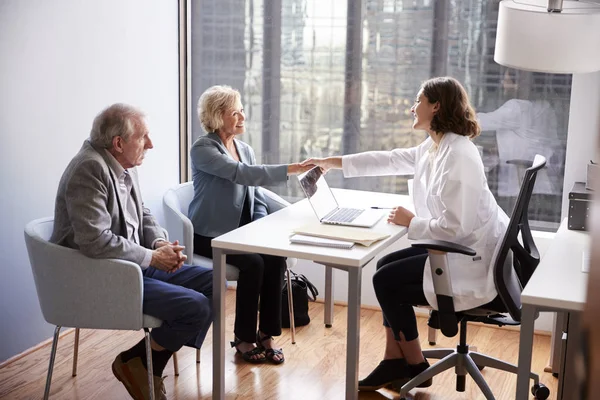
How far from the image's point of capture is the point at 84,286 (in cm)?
250

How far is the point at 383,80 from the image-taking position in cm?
395

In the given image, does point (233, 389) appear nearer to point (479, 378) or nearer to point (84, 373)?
point (84, 373)

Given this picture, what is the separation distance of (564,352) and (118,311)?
5.24ft

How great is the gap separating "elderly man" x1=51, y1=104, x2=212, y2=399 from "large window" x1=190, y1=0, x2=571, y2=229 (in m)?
1.52

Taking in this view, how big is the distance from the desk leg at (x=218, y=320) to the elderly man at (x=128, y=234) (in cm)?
4

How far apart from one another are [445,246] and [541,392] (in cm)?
79

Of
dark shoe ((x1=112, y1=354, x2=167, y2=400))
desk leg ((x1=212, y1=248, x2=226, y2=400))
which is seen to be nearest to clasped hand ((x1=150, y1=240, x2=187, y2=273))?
desk leg ((x1=212, y1=248, x2=226, y2=400))

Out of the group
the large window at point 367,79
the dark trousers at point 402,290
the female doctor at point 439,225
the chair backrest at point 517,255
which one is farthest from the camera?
the large window at point 367,79

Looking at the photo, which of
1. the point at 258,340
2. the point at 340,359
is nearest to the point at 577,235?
the point at 340,359

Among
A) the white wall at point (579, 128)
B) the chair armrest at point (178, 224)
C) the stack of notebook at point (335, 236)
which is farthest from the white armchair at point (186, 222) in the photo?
the white wall at point (579, 128)

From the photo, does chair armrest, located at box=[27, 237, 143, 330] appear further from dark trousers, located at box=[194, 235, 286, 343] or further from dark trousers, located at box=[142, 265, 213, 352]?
dark trousers, located at box=[194, 235, 286, 343]

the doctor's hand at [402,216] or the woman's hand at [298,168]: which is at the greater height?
the woman's hand at [298,168]

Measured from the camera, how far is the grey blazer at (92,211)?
2.44 meters

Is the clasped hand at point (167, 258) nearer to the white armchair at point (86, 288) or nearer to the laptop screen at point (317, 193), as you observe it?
the white armchair at point (86, 288)
